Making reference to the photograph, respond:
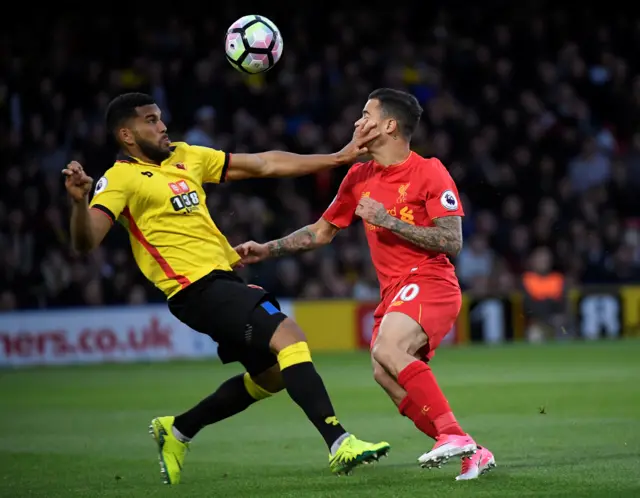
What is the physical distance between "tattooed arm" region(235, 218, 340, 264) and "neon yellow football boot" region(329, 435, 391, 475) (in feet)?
5.07

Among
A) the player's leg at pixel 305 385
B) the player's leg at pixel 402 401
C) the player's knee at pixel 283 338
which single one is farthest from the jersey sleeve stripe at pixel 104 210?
the player's leg at pixel 402 401

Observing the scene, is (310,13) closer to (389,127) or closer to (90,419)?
(90,419)

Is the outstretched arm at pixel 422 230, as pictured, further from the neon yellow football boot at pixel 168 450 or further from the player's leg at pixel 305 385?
the neon yellow football boot at pixel 168 450

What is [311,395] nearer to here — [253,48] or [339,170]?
[253,48]

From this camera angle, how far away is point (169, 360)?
18406 mm

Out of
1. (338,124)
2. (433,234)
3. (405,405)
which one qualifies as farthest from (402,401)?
(338,124)

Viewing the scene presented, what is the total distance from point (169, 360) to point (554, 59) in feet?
33.0

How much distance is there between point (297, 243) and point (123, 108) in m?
1.36

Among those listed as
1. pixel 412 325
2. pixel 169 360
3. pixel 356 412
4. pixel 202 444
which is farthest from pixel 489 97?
pixel 412 325

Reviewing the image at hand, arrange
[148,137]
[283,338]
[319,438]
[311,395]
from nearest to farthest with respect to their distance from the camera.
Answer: [311,395], [283,338], [148,137], [319,438]

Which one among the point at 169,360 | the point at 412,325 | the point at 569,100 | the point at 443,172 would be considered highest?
the point at 569,100

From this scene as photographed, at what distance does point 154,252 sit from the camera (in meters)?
6.87

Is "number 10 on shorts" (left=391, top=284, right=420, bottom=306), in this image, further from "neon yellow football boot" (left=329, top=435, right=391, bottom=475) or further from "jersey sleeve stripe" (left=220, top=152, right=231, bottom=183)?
"jersey sleeve stripe" (left=220, top=152, right=231, bottom=183)

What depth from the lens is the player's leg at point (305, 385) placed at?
6273mm
